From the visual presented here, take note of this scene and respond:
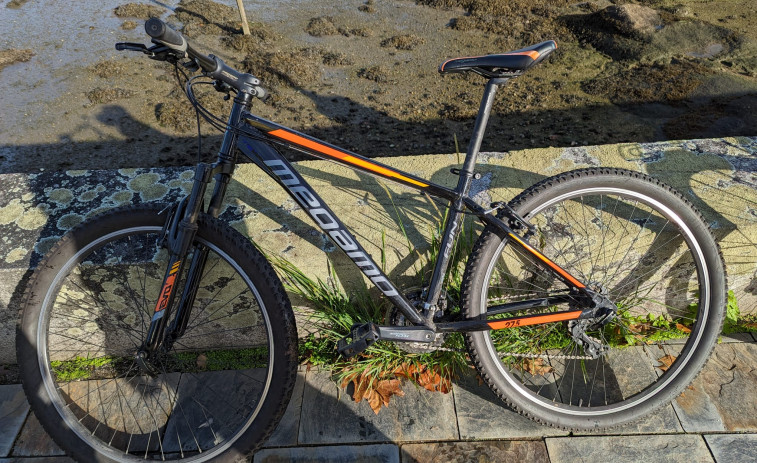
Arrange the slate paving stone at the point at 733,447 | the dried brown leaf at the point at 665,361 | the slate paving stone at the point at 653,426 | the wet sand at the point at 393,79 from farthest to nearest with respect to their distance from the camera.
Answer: the wet sand at the point at 393,79 < the dried brown leaf at the point at 665,361 < the slate paving stone at the point at 653,426 < the slate paving stone at the point at 733,447


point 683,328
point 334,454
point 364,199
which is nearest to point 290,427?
point 334,454

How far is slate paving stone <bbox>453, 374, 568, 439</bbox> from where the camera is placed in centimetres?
229

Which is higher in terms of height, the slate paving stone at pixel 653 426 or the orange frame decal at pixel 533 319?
the orange frame decal at pixel 533 319

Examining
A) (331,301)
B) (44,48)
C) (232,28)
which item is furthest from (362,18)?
(331,301)

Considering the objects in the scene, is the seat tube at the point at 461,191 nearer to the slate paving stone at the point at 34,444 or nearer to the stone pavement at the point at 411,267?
the stone pavement at the point at 411,267

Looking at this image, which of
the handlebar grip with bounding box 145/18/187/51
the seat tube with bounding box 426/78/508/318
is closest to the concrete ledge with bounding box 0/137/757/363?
the seat tube with bounding box 426/78/508/318

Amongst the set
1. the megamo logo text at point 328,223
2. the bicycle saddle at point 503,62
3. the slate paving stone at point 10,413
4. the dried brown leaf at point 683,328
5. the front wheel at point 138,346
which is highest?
the bicycle saddle at point 503,62

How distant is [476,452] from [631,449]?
70 centimetres

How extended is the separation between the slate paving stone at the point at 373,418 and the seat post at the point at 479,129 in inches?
43.5

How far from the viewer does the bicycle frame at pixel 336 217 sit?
189 cm

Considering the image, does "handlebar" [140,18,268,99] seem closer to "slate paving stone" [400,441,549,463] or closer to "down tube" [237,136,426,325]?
"down tube" [237,136,426,325]

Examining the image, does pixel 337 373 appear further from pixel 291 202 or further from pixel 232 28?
pixel 232 28

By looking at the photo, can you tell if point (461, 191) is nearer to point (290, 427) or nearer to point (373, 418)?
point (373, 418)

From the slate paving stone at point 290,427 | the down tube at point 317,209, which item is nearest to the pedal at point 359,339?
the down tube at point 317,209
